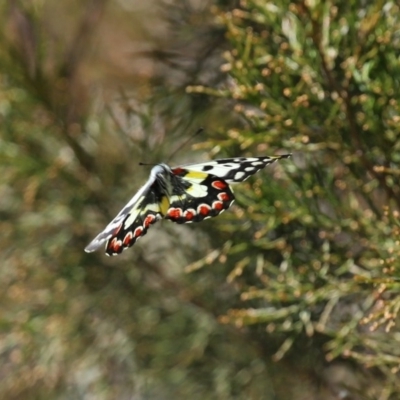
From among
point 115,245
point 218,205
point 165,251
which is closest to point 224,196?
point 218,205

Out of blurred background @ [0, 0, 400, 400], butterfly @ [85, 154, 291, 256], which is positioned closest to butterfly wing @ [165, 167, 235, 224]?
butterfly @ [85, 154, 291, 256]

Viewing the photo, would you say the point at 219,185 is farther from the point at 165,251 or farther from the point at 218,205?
the point at 165,251

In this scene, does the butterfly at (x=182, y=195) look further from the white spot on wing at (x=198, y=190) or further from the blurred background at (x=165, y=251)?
the blurred background at (x=165, y=251)

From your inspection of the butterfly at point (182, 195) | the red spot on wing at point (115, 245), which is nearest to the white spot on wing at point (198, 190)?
the butterfly at point (182, 195)

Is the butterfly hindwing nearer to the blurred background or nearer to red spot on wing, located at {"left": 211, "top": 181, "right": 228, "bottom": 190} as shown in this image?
red spot on wing, located at {"left": 211, "top": 181, "right": 228, "bottom": 190}

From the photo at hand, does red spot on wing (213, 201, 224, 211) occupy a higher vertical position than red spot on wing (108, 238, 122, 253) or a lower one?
lower

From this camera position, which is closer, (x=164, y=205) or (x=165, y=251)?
(x=164, y=205)

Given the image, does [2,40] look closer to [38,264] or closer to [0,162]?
[0,162]

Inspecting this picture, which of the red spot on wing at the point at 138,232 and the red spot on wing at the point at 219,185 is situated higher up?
the red spot on wing at the point at 138,232
